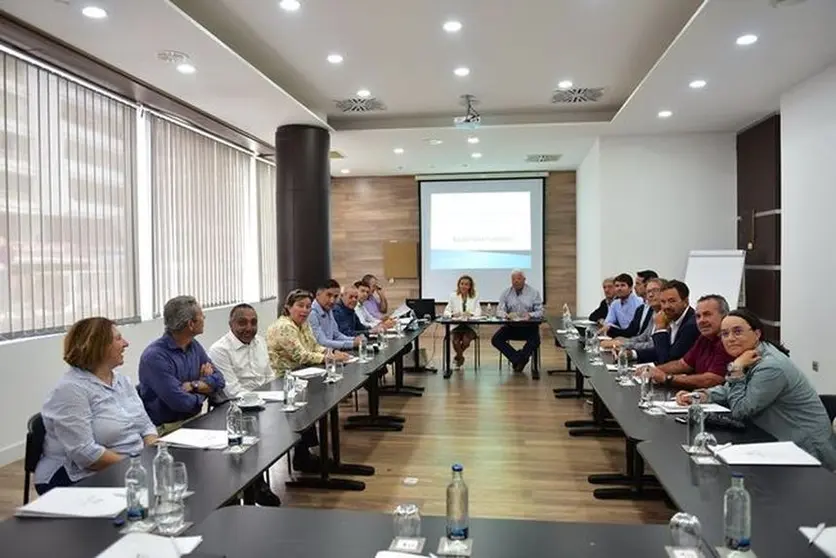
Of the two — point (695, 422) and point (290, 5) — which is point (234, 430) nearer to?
point (695, 422)

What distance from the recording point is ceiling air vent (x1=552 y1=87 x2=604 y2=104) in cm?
692

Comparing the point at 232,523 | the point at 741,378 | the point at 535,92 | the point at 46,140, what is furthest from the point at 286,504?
the point at 535,92

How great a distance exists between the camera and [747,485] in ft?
6.61

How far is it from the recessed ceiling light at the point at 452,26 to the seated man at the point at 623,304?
324 centimetres

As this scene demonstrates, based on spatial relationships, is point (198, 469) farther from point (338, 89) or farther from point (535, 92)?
point (535, 92)

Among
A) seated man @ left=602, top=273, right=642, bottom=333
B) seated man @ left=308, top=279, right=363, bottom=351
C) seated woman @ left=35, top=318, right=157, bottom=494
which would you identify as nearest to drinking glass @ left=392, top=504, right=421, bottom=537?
seated woman @ left=35, top=318, right=157, bottom=494

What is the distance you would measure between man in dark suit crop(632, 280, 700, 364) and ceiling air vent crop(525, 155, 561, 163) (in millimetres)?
5904

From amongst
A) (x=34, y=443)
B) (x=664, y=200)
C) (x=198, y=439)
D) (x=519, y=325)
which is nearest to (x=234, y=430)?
(x=198, y=439)

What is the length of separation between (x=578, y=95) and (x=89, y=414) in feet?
20.3

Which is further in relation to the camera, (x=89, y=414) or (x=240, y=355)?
(x=240, y=355)

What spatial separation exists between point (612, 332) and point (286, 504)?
3.99 metres

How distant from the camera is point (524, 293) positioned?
8.47 m

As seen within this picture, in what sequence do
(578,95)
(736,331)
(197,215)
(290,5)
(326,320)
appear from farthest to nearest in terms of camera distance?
(197,215)
(578,95)
(326,320)
(290,5)
(736,331)

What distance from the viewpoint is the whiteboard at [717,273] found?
7586 mm
